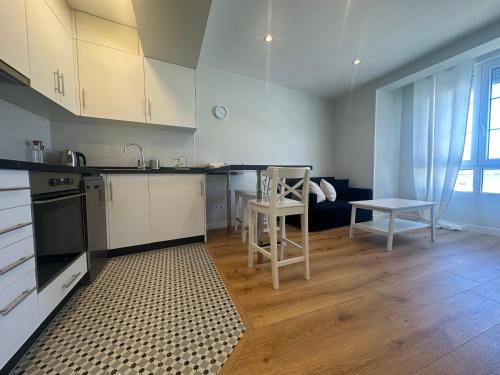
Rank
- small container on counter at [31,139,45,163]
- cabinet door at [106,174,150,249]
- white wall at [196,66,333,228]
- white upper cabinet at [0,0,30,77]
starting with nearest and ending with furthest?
white upper cabinet at [0,0,30,77], small container on counter at [31,139,45,163], cabinet door at [106,174,150,249], white wall at [196,66,333,228]

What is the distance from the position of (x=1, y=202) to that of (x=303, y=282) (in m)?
1.79

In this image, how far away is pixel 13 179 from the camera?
34.8 inches

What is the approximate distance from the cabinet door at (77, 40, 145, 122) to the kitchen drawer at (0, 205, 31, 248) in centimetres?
156

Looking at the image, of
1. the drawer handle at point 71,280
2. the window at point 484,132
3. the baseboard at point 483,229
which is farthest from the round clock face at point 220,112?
the baseboard at point 483,229

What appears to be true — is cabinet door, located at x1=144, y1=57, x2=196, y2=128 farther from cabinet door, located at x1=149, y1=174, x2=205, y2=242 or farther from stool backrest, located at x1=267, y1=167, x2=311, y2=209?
stool backrest, located at x1=267, y1=167, x2=311, y2=209

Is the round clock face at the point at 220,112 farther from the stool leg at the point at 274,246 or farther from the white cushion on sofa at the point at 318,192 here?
the stool leg at the point at 274,246

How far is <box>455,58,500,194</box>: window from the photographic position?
9.30 feet

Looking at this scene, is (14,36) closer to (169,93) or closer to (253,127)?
(169,93)

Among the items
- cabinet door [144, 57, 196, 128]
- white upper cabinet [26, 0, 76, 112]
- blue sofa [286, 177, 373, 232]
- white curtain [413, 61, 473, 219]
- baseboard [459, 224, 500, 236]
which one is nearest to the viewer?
white upper cabinet [26, 0, 76, 112]

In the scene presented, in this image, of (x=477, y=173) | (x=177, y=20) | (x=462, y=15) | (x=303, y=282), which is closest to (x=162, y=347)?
(x=303, y=282)

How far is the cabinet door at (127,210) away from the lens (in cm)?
203

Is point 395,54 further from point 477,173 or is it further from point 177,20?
point 177,20

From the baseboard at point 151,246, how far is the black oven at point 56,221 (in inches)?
23.8

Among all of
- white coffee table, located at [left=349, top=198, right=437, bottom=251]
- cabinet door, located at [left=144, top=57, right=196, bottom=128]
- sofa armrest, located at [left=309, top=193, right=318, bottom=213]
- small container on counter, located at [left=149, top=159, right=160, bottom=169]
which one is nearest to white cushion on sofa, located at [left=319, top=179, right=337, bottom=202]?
sofa armrest, located at [left=309, top=193, right=318, bottom=213]
